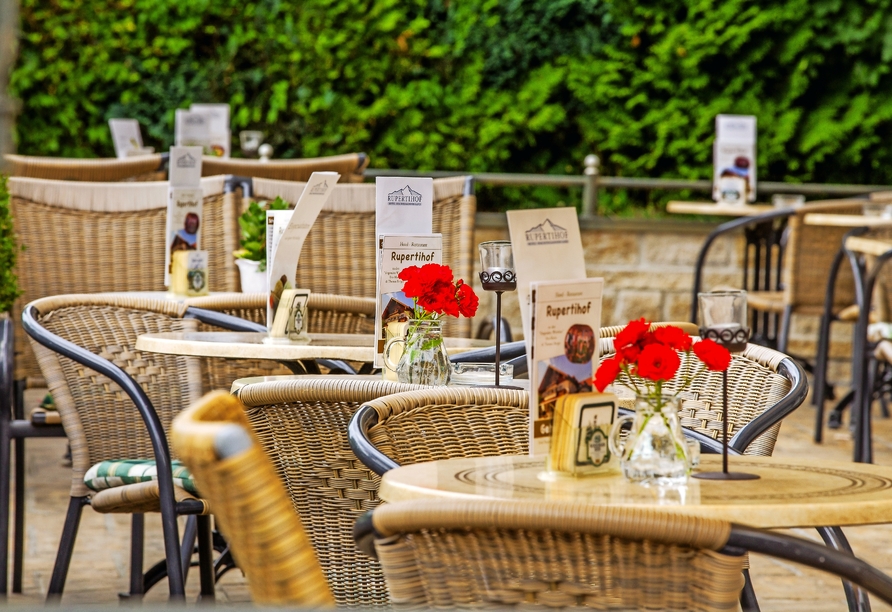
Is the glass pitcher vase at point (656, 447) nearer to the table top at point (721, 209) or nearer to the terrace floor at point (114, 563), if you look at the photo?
the terrace floor at point (114, 563)

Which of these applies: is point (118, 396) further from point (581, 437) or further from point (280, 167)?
point (280, 167)

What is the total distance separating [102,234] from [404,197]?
Result: 1902mm

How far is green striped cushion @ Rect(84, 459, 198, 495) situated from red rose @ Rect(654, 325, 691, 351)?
3.94 feet

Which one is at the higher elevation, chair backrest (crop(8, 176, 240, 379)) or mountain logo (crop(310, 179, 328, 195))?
mountain logo (crop(310, 179, 328, 195))

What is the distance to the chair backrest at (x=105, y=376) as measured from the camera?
2533 mm

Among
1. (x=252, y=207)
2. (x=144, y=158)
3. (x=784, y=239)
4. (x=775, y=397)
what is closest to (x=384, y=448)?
(x=775, y=397)

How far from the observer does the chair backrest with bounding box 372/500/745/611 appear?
1.13 m

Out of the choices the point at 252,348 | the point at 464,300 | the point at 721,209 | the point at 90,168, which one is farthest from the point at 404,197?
the point at 721,209

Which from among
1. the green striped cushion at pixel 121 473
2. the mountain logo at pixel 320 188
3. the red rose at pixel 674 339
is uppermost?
the mountain logo at pixel 320 188

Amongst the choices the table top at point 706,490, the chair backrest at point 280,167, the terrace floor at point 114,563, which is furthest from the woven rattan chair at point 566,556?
the chair backrest at point 280,167

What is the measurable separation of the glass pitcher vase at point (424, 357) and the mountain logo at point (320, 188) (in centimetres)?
44

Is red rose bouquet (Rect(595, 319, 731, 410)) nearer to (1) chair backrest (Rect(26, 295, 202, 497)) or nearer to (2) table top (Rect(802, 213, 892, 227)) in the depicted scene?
(1) chair backrest (Rect(26, 295, 202, 497))

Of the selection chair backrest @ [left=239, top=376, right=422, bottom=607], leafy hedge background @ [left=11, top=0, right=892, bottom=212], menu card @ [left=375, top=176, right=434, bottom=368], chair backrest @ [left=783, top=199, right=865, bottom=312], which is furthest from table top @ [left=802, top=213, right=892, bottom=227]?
chair backrest @ [left=239, top=376, right=422, bottom=607]

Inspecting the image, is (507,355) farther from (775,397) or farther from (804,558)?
(804,558)
